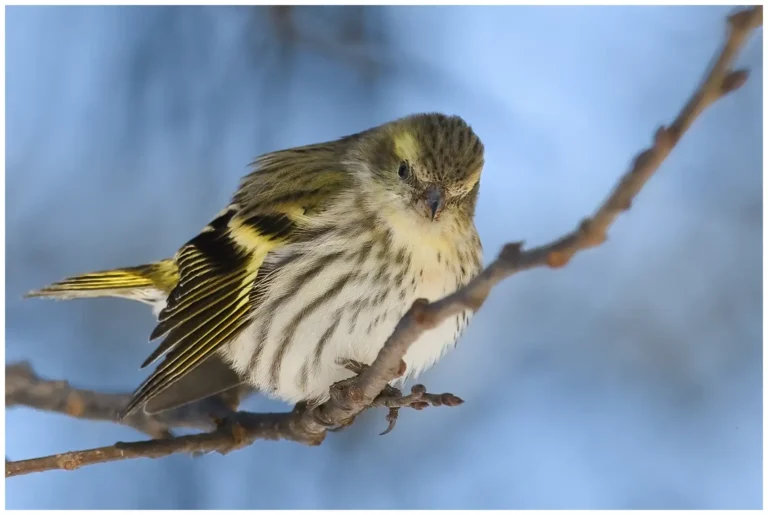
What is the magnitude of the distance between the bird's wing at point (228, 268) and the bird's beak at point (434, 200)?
274mm

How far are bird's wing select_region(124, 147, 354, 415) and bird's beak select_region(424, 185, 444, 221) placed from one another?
274mm

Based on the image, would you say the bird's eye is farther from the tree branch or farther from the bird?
the tree branch

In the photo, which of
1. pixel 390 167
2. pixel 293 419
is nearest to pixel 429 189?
pixel 390 167

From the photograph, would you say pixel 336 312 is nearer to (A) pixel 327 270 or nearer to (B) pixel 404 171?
(A) pixel 327 270

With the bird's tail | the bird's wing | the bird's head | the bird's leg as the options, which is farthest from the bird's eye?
the bird's tail

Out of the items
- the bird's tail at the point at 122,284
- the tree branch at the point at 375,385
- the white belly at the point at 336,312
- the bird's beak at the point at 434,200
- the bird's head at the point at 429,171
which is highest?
the bird's tail at the point at 122,284

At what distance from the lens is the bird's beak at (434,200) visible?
6.71ft

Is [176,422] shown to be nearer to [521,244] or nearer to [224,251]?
[224,251]

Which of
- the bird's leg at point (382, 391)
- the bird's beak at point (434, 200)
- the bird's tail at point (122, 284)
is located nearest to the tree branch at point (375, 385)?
the bird's leg at point (382, 391)

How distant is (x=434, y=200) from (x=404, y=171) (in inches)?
5.2

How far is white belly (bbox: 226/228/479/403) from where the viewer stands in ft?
6.52

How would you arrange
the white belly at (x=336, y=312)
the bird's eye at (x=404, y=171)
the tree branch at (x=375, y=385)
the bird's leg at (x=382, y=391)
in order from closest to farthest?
the tree branch at (x=375, y=385) < the bird's leg at (x=382, y=391) < the white belly at (x=336, y=312) < the bird's eye at (x=404, y=171)

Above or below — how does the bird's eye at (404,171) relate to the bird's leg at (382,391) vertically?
above

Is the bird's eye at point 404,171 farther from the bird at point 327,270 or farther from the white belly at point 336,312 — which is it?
the white belly at point 336,312
